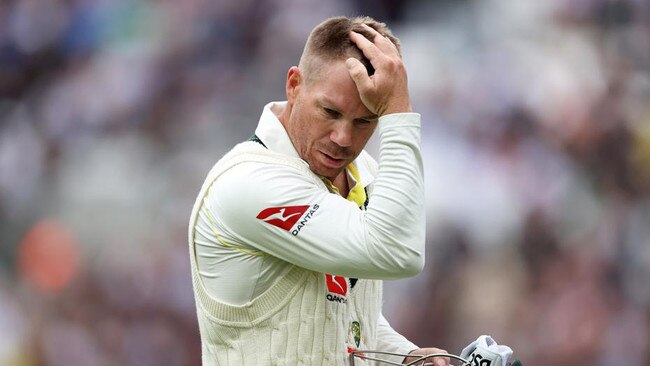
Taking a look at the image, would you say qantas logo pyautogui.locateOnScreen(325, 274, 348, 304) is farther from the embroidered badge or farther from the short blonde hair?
the short blonde hair

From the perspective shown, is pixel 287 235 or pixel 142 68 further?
pixel 142 68

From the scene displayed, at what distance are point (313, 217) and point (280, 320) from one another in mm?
294

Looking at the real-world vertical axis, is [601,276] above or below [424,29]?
below

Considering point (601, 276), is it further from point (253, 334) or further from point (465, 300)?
point (253, 334)

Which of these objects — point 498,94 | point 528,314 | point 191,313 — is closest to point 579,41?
point 498,94

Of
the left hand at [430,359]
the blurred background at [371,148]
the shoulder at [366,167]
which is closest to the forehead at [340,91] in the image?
the shoulder at [366,167]

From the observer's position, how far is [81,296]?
6477 millimetres

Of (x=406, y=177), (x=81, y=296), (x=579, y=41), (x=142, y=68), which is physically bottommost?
(x=81, y=296)

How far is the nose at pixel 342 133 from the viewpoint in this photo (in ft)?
9.00

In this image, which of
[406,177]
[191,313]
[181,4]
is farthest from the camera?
[181,4]

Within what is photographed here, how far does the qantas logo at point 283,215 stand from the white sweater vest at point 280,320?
160mm

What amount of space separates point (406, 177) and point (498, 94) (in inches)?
165

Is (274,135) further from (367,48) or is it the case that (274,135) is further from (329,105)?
(367,48)

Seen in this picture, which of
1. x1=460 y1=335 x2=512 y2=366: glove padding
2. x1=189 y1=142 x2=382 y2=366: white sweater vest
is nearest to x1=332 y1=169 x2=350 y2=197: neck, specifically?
x1=189 y1=142 x2=382 y2=366: white sweater vest
